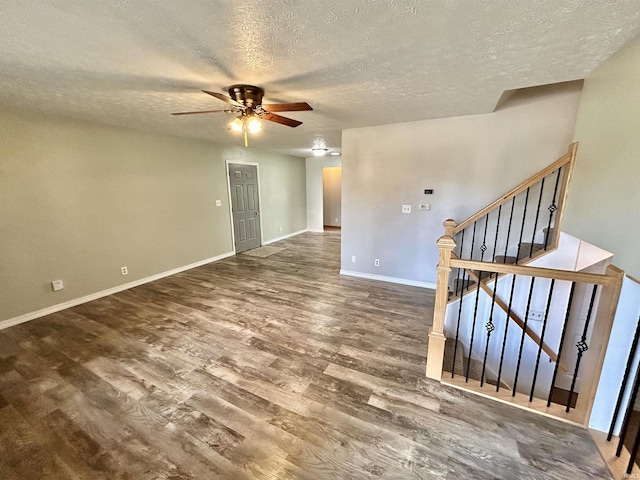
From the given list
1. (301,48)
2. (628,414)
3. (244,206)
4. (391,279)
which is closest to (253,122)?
(301,48)

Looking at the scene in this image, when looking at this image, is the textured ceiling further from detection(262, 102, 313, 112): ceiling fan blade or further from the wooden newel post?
the wooden newel post

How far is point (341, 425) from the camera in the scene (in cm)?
174

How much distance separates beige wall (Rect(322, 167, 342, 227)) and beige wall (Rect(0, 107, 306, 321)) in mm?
4625

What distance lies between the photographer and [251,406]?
1.90 m

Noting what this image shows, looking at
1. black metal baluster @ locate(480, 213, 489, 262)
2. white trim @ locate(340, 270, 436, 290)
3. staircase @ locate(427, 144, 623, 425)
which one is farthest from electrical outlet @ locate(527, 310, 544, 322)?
white trim @ locate(340, 270, 436, 290)

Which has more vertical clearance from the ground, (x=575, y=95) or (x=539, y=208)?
(x=575, y=95)

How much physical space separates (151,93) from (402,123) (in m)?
3.07

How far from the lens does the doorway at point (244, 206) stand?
19.0 feet

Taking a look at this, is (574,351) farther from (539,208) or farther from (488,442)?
(488,442)

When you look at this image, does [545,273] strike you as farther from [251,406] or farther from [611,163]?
[251,406]

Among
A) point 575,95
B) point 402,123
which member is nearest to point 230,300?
point 402,123

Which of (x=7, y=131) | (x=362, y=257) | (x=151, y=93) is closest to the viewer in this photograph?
(x=151, y=93)

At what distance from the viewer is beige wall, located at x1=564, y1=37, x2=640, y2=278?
1.64 metres

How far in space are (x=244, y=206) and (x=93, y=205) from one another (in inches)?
113
